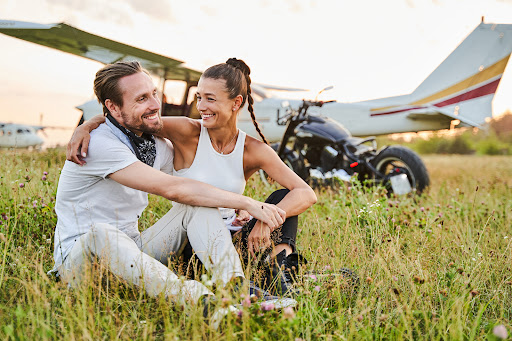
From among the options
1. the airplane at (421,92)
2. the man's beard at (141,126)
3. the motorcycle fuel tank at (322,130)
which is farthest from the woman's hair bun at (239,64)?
the airplane at (421,92)

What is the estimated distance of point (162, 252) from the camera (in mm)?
2213

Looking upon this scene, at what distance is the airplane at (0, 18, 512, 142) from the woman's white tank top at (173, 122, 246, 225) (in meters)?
6.13

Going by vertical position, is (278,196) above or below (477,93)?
below

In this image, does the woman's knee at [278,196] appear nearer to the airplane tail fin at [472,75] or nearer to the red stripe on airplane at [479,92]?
the airplane tail fin at [472,75]

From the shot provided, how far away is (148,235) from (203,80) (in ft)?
3.08

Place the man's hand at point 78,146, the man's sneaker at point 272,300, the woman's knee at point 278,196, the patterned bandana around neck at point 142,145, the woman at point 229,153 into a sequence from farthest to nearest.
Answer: the woman's knee at point 278,196, the woman at point 229,153, the patterned bandana around neck at point 142,145, the man's hand at point 78,146, the man's sneaker at point 272,300

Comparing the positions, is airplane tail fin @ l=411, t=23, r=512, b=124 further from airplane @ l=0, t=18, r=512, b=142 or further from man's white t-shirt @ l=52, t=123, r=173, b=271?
man's white t-shirt @ l=52, t=123, r=173, b=271

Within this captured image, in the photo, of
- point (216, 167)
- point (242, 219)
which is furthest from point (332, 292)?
point (216, 167)

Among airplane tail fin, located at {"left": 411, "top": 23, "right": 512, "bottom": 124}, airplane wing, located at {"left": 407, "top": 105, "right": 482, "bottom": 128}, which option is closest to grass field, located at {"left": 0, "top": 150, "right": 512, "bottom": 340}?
airplane wing, located at {"left": 407, "top": 105, "right": 482, "bottom": 128}

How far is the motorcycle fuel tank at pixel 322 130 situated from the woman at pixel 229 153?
7.89 feet

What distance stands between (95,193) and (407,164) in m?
3.65

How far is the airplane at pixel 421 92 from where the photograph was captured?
8.59 m

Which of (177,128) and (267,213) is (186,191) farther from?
(177,128)

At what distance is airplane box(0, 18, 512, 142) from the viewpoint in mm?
8594
